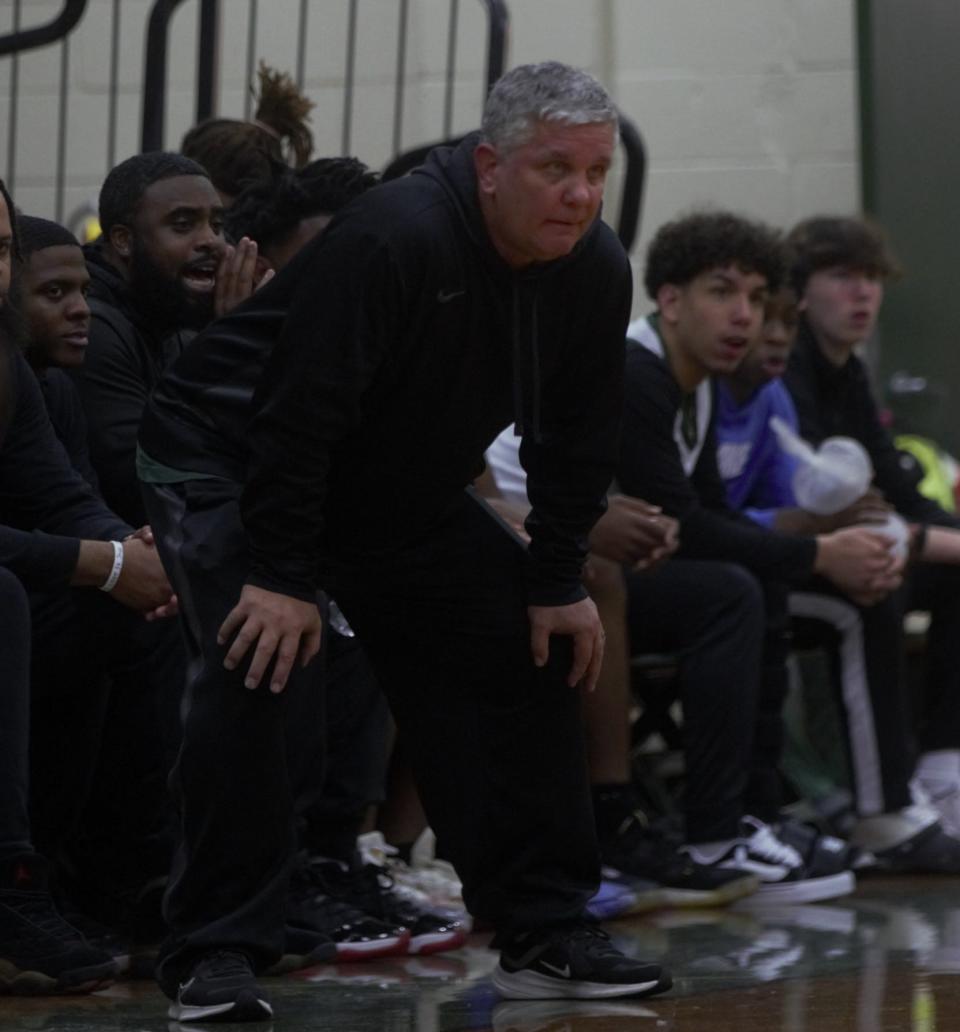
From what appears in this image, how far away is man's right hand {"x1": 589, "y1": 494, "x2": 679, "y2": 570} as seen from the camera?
473 cm

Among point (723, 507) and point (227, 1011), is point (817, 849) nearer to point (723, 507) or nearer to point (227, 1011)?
point (723, 507)

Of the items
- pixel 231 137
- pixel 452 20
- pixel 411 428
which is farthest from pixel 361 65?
pixel 411 428

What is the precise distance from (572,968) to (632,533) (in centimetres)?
146

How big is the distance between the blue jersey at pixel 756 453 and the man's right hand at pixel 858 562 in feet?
0.65

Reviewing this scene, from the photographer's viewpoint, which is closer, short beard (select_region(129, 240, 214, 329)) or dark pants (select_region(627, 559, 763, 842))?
short beard (select_region(129, 240, 214, 329))

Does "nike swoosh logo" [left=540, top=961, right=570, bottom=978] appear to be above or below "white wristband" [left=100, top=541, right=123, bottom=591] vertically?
below

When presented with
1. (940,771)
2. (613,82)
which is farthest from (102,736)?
(613,82)

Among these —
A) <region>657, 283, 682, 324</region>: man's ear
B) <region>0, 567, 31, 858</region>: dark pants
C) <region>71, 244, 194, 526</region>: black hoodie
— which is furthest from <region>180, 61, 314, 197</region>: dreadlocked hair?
<region>0, 567, 31, 858</region>: dark pants

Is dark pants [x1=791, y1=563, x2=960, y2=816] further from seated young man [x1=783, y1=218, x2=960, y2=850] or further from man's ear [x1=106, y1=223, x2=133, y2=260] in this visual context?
man's ear [x1=106, y1=223, x2=133, y2=260]

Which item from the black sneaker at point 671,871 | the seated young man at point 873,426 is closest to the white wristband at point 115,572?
the black sneaker at point 671,871

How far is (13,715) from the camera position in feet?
11.5

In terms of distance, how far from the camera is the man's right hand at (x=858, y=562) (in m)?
5.20

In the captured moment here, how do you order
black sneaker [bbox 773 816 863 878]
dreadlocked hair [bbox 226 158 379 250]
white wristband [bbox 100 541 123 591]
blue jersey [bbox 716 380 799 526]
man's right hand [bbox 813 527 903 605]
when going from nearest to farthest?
white wristband [bbox 100 541 123 591] < dreadlocked hair [bbox 226 158 379 250] < black sneaker [bbox 773 816 863 878] < man's right hand [bbox 813 527 903 605] < blue jersey [bbox 716 380 799 526]

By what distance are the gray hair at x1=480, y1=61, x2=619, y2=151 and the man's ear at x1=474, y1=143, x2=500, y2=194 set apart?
0.05ft
